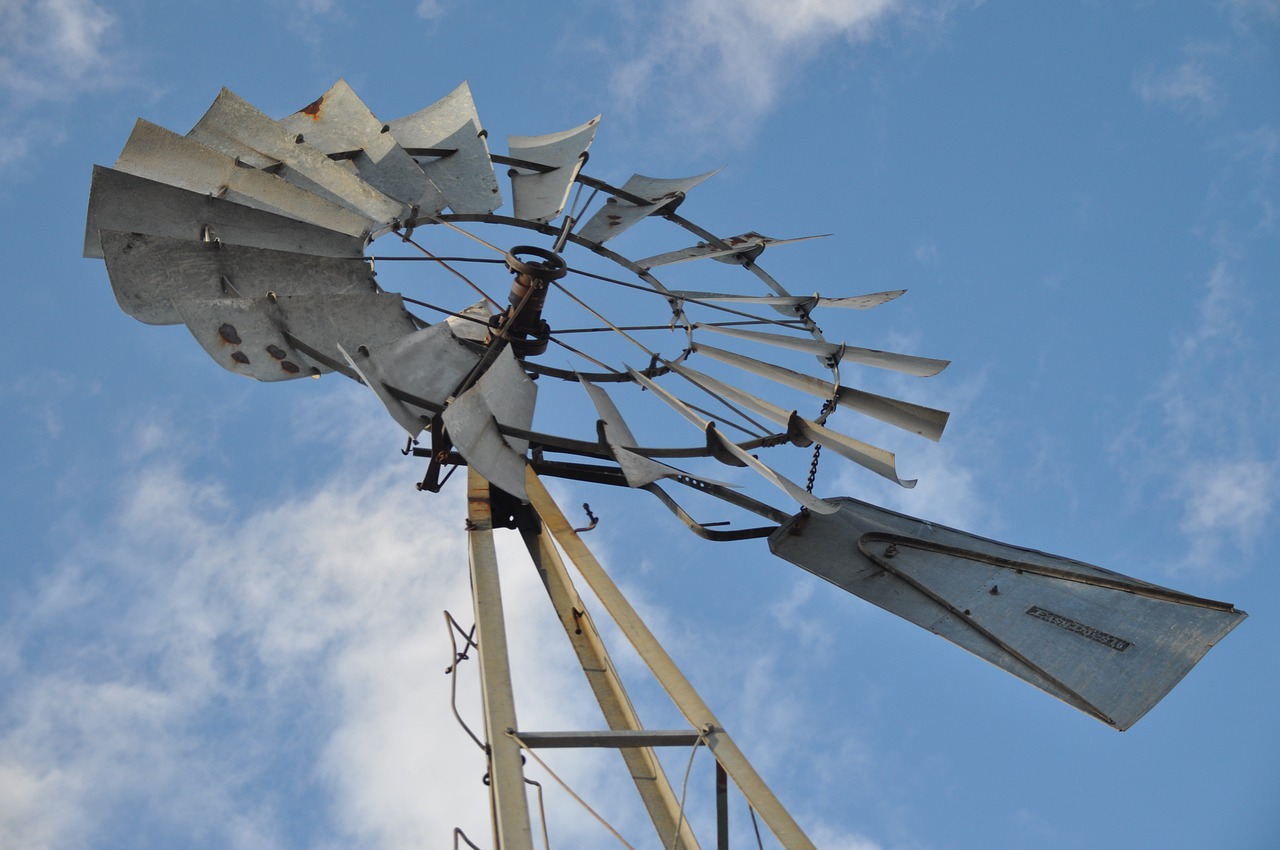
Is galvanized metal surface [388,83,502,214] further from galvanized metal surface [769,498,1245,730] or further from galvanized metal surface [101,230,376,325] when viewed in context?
galvanized metal surface [769,498,1245,730]

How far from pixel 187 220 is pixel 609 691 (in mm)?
3886

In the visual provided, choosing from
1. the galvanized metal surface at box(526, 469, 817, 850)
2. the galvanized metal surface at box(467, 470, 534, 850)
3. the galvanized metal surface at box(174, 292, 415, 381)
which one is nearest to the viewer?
the galvanized metal surface at box(467, 470, 534, 850)

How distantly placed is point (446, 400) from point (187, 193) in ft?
6.93

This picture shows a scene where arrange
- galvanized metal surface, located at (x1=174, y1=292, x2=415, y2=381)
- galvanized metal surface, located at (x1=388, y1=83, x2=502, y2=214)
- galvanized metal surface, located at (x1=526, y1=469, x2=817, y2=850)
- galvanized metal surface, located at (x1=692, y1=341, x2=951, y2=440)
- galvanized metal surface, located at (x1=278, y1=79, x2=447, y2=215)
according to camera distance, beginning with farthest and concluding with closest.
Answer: galvanized metal surface, located at (x1=388, y1=83, x2=502, y2=214) → galvanized metal surface, located at (x1=278, y1=79, x2=447, y2=215) → galvanized metal surface, located at (x1=692, y1=341, x2=951, y2=440) → galvanized metal surface, located at (x1=174, y1=292, x2=415, y2=381) → galvanized metal surface, located at (x1=526, y1=469, x2=817, y2=850)

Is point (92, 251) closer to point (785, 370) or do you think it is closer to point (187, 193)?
point (187, 193)

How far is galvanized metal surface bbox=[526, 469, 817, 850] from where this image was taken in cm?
661

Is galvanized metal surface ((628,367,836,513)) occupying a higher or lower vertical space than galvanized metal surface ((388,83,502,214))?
lower

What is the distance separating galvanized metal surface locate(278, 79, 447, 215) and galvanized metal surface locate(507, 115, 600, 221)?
0.96 m

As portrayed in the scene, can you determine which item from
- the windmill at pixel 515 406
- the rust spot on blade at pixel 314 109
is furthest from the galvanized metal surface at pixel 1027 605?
the rust spot on blade at pixel 314 109

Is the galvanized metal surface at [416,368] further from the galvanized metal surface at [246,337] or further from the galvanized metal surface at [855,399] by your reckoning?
the galvanized metal surface at [855,399]

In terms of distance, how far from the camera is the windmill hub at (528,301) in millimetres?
9266

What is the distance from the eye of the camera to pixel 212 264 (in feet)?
26.2

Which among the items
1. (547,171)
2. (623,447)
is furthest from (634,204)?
(623,447)

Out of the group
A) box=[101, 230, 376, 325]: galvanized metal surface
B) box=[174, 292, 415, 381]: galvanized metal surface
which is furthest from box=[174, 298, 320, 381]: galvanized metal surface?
box=[101, 230, 376, 325]: galvanized metal surface
